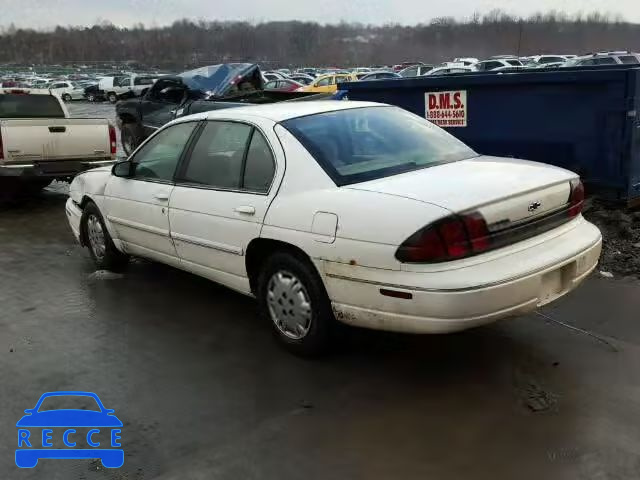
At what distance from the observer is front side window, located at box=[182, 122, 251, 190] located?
14.3 feet

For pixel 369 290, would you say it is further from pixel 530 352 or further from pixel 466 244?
pixel 530 352

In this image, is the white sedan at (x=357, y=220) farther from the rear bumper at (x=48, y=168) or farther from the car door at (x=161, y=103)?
the car door at (x=161, y=103)

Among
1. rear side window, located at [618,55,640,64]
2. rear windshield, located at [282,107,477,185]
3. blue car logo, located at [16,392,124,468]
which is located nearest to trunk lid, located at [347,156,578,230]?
rear windshield, located at [282,107,477,185]

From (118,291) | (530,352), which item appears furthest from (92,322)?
(530,352)

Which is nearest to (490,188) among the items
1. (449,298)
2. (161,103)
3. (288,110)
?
(449,298)

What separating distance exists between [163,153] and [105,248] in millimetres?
1277

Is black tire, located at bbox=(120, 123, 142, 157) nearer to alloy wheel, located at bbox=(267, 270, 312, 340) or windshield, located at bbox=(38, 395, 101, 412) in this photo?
alloy wheel, located at bbox=(267, 270, 312, 340)

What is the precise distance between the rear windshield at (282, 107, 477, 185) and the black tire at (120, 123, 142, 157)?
1025 cm

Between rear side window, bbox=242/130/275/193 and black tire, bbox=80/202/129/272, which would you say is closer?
rear side window, bbox=242/130/275/193

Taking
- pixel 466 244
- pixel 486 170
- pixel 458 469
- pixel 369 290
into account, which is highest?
pixel 486 170

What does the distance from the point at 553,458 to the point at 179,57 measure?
111521mm

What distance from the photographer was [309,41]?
113 m

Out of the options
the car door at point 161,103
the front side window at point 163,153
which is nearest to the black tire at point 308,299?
the front side window at point 163,153

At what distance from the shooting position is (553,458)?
293cm
